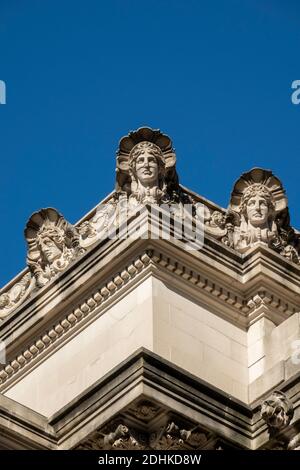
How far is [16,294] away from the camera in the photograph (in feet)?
135

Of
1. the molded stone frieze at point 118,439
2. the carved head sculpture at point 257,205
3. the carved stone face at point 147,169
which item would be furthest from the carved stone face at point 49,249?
the molded stone frieze at point 118,439

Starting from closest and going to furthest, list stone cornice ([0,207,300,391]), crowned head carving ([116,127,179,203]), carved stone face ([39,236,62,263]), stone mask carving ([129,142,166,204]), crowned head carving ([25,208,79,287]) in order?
1. stone cornice ([0,207,300,391])
2. stone mask carving ([129,142,166,204])
3. crowned head carving ([116,127,179,203])
4. crowned head carving ([25,208,79,287])
5. carved stone face ([39,236,62,263])

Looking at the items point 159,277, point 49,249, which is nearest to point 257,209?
point 159,277

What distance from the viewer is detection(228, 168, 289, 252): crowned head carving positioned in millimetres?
39125

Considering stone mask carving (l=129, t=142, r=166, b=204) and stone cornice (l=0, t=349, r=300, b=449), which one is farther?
stone mask carving (l=129, t=142, r=166, b=204)

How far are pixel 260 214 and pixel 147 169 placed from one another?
2.20 meters

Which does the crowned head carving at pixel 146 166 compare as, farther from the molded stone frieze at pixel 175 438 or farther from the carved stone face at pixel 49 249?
the molded stone frieze at pixel 175 438

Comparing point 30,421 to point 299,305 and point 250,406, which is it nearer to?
point 250,406

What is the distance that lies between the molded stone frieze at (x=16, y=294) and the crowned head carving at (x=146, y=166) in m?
2.82

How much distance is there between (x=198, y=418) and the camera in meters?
33.8

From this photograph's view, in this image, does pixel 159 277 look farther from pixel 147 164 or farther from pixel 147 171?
pixel 147 164

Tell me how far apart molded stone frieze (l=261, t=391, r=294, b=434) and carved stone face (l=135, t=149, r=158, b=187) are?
19.7 feet

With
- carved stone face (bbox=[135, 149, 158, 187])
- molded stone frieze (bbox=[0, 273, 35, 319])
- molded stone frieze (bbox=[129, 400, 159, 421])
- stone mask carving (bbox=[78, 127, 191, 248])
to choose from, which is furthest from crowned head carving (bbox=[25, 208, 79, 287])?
molded stone frieze (bbox=[129, 400, 159, 421])

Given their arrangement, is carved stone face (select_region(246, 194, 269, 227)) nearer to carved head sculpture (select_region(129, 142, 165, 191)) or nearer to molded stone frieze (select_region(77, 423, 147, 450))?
carved head sculpture (select_region(129, 142, 165, 191))
